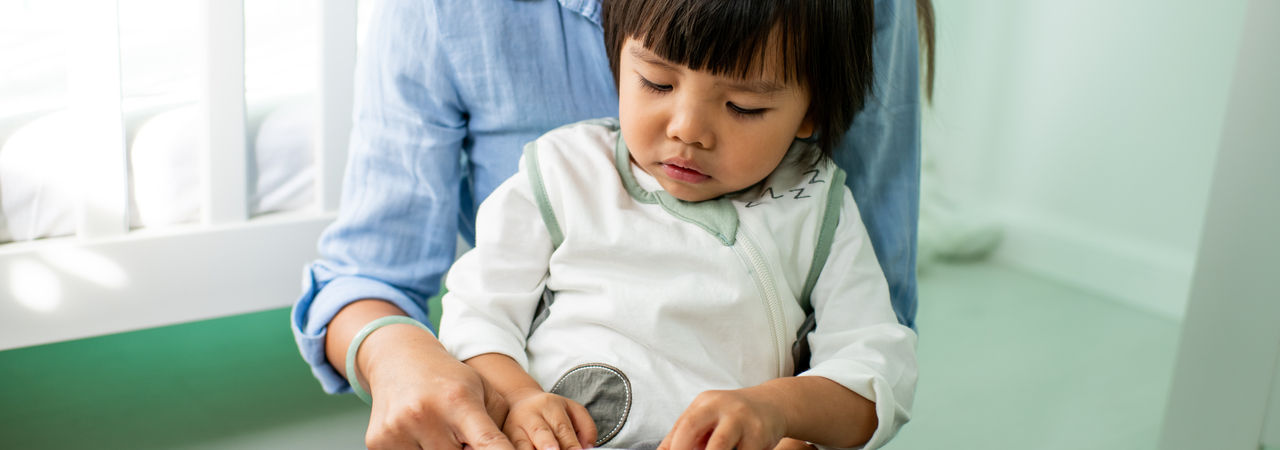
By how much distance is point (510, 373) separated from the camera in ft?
2.35

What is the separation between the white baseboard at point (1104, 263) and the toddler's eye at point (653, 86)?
4.86ft

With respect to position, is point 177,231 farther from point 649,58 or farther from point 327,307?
point 649,58

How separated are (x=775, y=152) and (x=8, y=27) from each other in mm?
713

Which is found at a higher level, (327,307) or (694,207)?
(694,207)

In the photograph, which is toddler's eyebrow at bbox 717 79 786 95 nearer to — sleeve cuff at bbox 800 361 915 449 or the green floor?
sleeve cuff at bbox 800 361 915 449

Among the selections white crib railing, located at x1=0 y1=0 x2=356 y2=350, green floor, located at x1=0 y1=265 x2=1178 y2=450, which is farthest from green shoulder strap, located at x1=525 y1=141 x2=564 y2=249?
green floor, located at x1=0 y1=265 x2=1178 y2=450

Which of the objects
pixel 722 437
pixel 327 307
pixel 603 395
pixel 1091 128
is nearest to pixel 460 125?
pixel 327 307

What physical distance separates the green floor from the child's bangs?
76cm

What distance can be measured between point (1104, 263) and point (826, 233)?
1.43 metres

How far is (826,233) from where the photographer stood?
78 cm

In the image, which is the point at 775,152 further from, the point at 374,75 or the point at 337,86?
the point at 337,86

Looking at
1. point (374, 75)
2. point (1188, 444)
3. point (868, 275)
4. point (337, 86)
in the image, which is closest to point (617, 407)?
point (868, 275)

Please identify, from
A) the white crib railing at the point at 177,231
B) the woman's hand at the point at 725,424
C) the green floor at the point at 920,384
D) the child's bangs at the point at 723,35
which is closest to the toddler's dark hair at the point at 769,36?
the child's bangs at the point at 723,35

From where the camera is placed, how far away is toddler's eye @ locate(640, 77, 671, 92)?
28.6 inches
